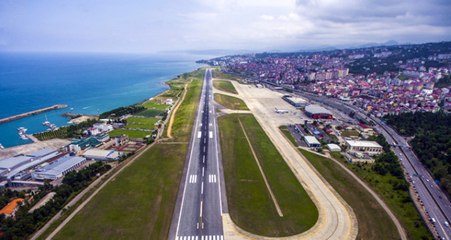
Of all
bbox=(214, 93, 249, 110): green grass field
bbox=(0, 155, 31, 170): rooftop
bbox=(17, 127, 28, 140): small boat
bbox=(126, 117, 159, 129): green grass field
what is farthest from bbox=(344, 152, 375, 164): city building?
bbox=(17, 127, 28, 140): small boat

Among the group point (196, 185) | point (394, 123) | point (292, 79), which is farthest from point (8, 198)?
point (292, 79)

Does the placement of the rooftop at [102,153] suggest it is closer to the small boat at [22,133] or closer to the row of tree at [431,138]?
the small boat at [22,133]

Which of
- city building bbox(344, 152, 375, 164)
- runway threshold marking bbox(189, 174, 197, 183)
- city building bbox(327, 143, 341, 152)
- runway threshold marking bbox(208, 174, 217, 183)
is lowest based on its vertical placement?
city building bbox(344, 152, 375, 164)

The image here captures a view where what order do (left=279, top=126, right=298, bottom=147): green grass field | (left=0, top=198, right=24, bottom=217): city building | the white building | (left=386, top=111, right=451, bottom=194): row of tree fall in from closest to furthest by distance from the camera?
(left=0, top=198, right=24, bottom=217): city building < (left=386, top=111, right=451, bottom=194): row of tree < the white building < (left=279, top=126, right=298, bottom=147): green grass field

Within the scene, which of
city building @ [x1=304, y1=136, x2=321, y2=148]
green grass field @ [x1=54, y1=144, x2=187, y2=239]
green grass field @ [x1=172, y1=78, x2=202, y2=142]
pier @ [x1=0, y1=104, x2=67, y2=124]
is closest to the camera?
green grass field @ [x1=54, y1=144, x2=187, y2=239]

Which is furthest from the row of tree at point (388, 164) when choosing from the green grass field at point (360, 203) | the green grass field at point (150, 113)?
the green grass field at point (150, 113)

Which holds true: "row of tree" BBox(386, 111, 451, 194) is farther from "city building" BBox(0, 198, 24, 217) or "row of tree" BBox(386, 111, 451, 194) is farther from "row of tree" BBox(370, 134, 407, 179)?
"city building" BBox(0, 198, 24, 217)
